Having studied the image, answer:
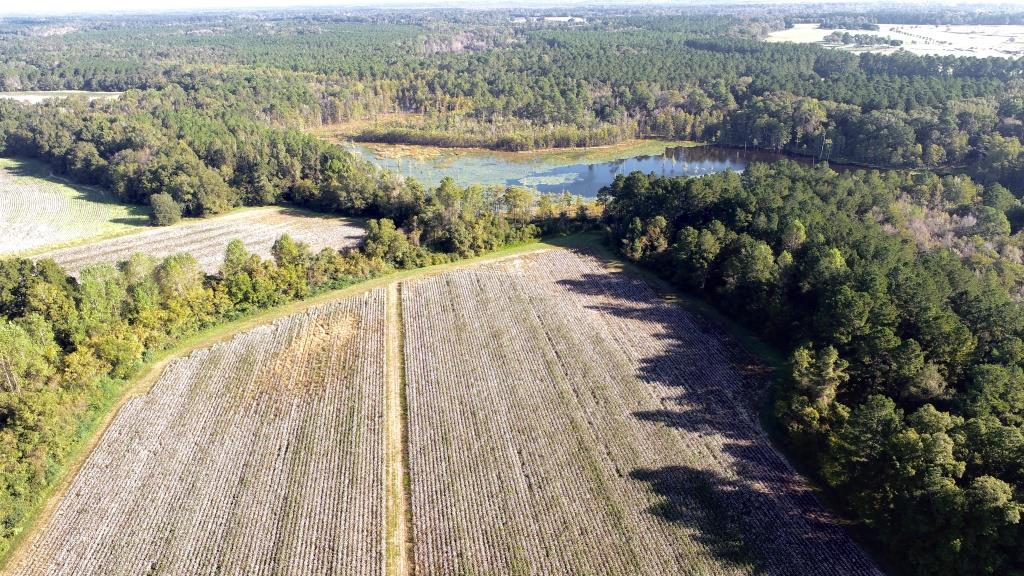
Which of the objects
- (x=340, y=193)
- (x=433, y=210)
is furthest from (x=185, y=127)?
(x=433, y=210)

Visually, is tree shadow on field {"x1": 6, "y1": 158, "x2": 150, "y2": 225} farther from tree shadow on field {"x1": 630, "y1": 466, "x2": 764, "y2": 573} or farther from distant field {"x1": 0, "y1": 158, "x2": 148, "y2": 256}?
tree shadow on field {"x1": 630, "y1": 466, "x2": 764, "y2": 573}

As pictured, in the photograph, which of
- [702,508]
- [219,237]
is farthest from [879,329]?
[219,237]

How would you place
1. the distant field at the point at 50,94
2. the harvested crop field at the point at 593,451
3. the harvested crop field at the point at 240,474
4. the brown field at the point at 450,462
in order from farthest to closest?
the distant field at the point at 50,94, the harvested crop field at the point at 240,474, the brown field at the point at 450,462, the harvested crop field at the point at 593,451

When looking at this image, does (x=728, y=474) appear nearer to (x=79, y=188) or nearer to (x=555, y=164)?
(x=555, y=164)

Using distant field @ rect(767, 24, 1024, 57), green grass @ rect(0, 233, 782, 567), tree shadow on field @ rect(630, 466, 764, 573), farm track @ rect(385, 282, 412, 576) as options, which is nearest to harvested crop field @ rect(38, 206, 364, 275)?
green grass @ rect(0, 233, 782, 567)

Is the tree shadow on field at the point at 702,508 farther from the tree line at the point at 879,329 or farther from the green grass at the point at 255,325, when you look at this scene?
the green grass at the point at 255,325

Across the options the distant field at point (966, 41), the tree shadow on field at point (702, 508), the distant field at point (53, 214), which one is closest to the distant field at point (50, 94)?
the distant field at point (53, 214)
